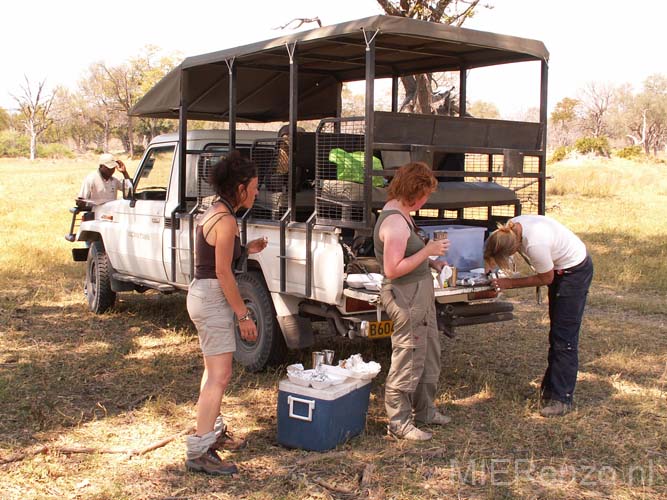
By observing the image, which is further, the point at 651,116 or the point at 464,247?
the point at 651,116

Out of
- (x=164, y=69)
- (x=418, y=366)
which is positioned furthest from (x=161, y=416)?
(x=164, y=69)

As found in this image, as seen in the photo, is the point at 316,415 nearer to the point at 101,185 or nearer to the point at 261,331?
the point at 261,331

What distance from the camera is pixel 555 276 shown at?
5262 millimetres

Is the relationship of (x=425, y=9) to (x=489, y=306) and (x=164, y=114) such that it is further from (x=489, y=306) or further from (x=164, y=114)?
(x=489, y=306)

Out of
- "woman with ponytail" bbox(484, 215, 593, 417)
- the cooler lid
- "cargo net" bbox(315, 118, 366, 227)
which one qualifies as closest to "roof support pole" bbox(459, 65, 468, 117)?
"cargo net" bbox(315, 118, 366, 227)

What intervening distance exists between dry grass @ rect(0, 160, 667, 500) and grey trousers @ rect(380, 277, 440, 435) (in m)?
0.21

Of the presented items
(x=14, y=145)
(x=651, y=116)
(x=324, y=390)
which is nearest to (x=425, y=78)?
(x=324, y=390)

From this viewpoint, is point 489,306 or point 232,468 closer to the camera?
point 232,468

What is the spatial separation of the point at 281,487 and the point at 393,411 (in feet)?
3.03

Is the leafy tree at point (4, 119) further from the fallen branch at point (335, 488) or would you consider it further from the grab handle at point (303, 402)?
the fallen branch at point (335, 488)

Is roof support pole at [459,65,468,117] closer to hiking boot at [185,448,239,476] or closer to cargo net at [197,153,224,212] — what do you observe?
cargo net at [197,153,224,212]

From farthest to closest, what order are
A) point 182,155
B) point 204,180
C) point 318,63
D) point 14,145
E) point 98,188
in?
point 14,145
point 98,188
point 318,63
point 182,155
point 204,180

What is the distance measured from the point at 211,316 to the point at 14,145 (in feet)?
219

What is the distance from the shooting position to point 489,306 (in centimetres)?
562
